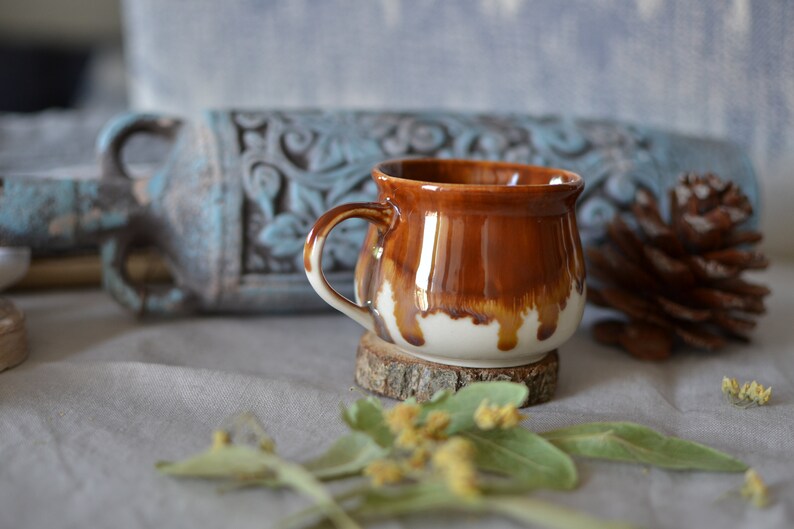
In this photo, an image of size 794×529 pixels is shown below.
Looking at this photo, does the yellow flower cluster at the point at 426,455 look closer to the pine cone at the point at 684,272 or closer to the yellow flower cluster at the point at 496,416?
the yellow flower cluster at the point at 496,416

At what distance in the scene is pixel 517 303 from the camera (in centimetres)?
45

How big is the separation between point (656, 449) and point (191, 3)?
0.85m

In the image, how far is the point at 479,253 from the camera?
446 mm

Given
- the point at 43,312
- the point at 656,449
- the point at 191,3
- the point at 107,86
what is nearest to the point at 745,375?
Result: the point at 656,449

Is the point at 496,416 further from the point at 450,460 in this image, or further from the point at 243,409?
the point at 243,409

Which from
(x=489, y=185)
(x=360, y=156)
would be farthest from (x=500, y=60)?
(x=489, y=185)

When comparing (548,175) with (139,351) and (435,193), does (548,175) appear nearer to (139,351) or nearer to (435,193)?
(435,193)

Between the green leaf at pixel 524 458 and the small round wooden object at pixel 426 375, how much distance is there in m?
0.07

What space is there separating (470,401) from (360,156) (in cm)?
30

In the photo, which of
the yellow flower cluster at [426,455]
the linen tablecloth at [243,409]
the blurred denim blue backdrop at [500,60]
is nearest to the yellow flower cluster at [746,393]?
the linen tablecloth at [243,409]

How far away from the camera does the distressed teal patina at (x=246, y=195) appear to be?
0.60m

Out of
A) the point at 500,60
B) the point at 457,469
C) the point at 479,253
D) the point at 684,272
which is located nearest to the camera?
the point at 457,469

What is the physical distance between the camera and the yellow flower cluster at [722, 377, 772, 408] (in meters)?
0.48

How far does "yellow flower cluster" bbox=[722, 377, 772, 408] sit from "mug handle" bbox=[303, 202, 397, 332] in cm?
24
